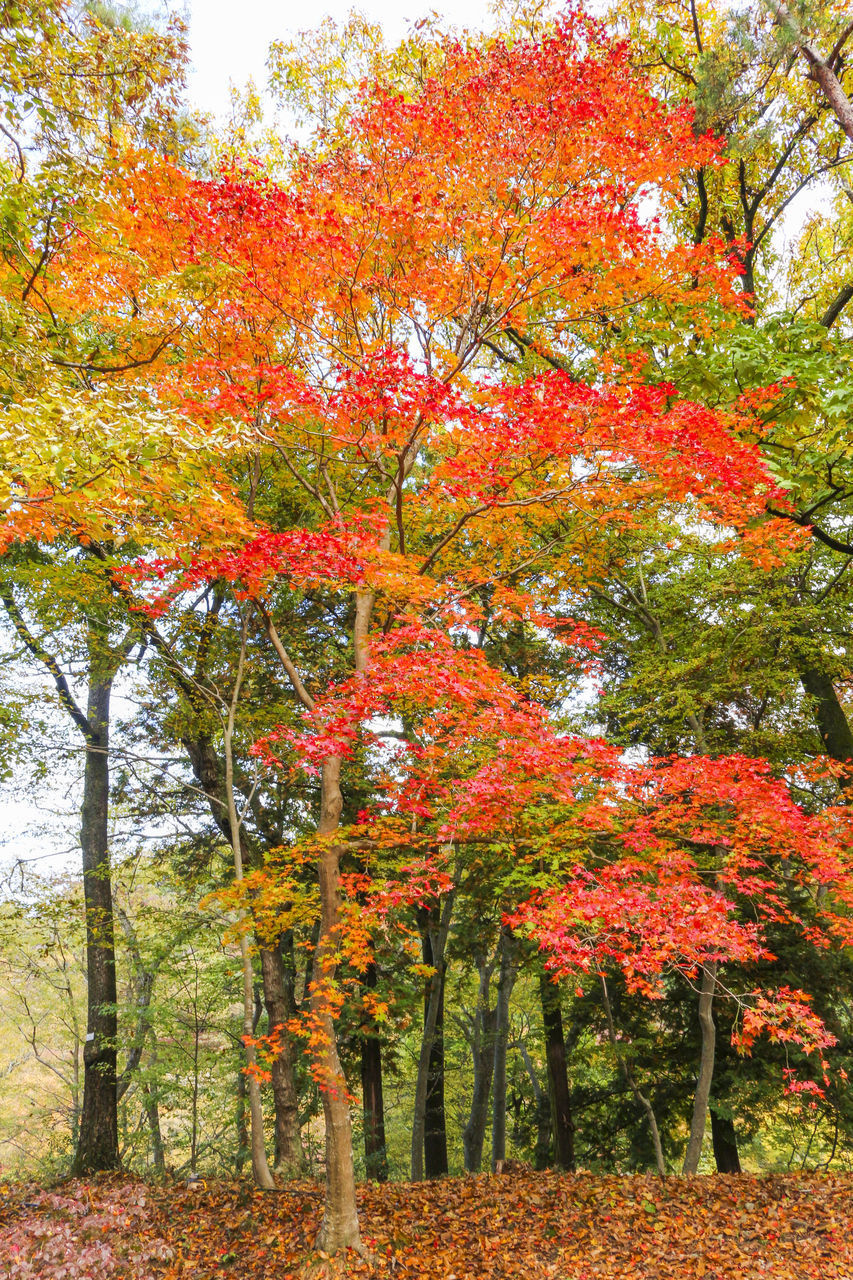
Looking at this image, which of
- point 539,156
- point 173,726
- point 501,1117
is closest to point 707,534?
point 539,156

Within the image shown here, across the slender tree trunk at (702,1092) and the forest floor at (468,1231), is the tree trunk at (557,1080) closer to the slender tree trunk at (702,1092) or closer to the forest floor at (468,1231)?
the slender tree trunk at (702,1092)

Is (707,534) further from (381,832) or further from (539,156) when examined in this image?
(381,832)

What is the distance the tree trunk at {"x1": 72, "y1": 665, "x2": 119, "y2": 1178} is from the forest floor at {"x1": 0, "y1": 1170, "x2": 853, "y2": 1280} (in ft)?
4.15

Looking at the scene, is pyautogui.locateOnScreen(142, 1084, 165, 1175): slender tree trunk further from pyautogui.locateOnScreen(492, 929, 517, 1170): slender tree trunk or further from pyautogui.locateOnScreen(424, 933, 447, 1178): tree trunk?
pyautogui.locateOnScreen(492, 929, 517, 1170): slender tree trunk

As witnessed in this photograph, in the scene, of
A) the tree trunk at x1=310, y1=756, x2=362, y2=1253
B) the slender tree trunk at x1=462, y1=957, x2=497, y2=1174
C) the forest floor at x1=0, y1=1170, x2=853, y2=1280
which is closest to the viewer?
the forest floor at x1=0, y1=1170, x2=853, y2=1280

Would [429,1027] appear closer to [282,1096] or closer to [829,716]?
[282,1096]

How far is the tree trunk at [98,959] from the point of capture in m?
9.62

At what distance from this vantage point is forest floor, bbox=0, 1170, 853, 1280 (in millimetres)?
5531

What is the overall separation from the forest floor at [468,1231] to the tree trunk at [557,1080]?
107 inches

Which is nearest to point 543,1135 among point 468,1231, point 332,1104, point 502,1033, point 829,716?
point 502,1033

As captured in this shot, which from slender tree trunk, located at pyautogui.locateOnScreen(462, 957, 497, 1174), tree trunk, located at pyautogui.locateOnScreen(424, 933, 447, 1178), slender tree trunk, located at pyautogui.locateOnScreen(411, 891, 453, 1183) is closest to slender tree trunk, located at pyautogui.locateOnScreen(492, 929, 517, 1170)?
slender tree trunk, located at pyautogui.locateOnScreen(462, 957, 497, 1174)

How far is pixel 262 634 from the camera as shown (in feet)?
38.0

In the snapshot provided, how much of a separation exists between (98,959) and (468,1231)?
21.9 ft

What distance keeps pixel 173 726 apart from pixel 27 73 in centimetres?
743
